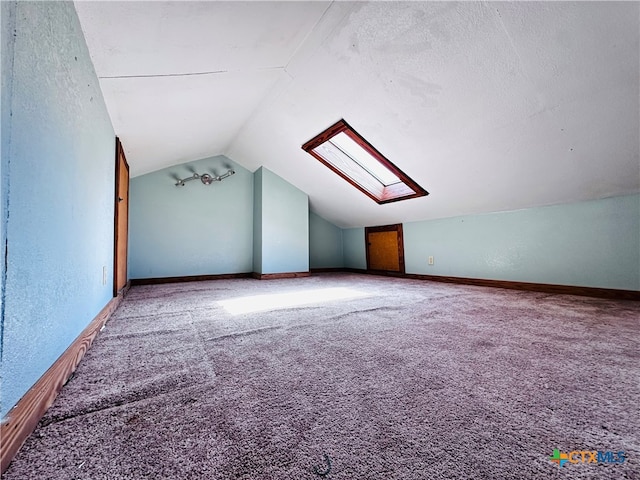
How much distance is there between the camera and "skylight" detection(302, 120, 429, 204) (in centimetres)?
263

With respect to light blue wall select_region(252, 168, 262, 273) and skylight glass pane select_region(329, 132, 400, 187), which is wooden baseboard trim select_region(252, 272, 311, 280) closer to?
light blue wall select_region(252, 168, 262, 273)

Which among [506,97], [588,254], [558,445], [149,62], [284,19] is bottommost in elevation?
[558,445]

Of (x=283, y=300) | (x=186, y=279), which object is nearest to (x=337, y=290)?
(x=283, y=300)

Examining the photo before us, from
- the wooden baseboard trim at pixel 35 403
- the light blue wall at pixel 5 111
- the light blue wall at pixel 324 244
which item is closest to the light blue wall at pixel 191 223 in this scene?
the light blue wall at pixel 324 244

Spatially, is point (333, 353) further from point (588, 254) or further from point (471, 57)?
point (588, 254)

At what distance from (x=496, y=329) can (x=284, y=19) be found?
198 centimetres

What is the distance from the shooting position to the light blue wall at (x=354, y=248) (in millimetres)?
4527

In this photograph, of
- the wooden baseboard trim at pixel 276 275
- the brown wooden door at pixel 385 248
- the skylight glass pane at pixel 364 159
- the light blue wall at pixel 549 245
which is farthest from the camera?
the brown wooden door at pixel 385 248

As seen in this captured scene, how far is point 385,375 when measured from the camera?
0.84 meters

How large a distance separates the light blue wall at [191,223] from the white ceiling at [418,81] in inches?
34.1

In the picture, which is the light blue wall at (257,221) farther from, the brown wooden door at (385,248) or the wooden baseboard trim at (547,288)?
the wooden baseboard trim at (547,288)

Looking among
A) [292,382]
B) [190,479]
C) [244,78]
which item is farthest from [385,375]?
[244,78]

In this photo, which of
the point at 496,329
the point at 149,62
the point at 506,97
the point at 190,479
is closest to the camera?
the point at 190,479

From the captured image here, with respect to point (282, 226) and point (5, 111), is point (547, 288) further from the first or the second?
point (5, 111)
